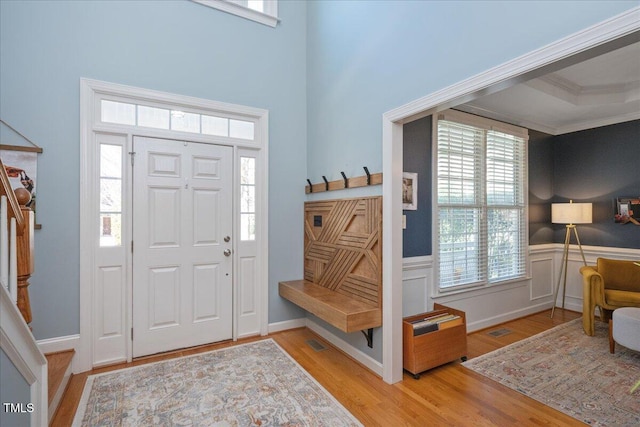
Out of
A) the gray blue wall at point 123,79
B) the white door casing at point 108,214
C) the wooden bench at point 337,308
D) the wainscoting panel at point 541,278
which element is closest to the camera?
the wooden bench at point 337,308

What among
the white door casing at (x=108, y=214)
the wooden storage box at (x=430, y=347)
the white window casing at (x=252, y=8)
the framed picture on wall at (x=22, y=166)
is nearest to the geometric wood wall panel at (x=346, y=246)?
the wooden storage box at (x=430, y=347)

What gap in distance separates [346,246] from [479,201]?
1.89 m

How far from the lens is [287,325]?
3.71 meters

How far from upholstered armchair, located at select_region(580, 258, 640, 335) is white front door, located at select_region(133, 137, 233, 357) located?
3.91 meters

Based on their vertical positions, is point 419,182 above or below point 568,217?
above

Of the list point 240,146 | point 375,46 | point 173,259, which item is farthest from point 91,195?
point 375,46

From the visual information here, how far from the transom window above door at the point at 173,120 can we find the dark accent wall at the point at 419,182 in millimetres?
1714

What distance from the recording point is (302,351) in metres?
3.13

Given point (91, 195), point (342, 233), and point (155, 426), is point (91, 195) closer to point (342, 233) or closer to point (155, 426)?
point (155, 426)

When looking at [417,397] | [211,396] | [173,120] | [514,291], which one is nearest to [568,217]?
[514,291]

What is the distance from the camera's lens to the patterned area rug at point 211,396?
2080 millimetres

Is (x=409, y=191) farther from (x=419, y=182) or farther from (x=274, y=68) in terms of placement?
(x=274, y=68)

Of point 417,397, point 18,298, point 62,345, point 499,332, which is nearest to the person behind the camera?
point 18,298

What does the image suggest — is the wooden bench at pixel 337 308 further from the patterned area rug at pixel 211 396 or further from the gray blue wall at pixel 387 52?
the patterned area rug at pixel 211 396
